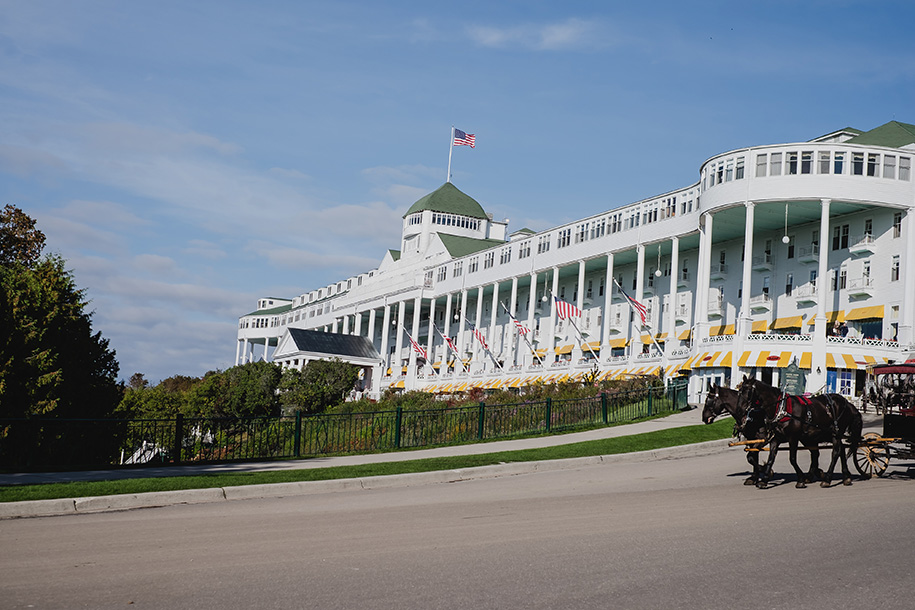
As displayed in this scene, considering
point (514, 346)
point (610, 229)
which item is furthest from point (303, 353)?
point (610, 229)

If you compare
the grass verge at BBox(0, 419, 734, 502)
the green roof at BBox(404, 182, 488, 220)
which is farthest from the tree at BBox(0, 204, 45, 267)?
the green roof at BBox(404, 182, 488, 220)

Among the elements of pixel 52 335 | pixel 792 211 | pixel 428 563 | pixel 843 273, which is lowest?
pixel 428 563

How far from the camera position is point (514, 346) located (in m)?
85.4

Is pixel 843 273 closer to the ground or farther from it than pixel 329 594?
farther from it

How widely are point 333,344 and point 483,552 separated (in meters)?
84.6

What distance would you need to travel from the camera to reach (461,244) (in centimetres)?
9662

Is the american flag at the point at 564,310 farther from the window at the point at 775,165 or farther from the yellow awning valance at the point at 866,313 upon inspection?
the yellow awning valance at the point at 866,313

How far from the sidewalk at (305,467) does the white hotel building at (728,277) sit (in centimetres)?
2414

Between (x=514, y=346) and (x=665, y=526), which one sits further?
(x=514, y=346)

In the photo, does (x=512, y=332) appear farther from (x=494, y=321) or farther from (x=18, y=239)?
(x=18, y=239)

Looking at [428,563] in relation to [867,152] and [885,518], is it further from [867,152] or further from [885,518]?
[867,152]

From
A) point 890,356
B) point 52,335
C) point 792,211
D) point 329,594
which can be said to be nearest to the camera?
point 329,594

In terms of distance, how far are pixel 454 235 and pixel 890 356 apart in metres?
60.1

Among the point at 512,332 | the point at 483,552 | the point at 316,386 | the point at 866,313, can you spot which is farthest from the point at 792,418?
the point at 512,332
